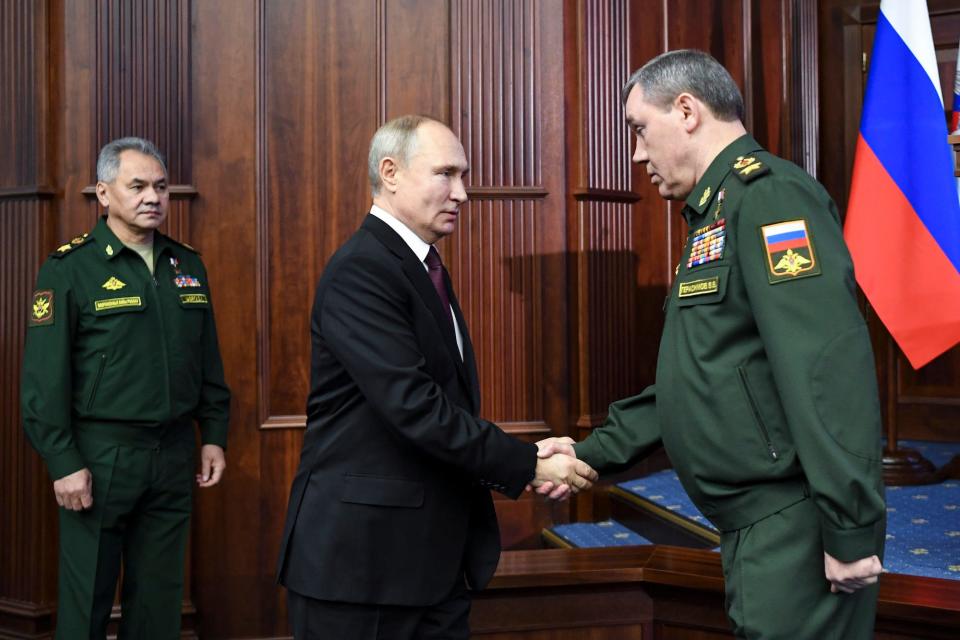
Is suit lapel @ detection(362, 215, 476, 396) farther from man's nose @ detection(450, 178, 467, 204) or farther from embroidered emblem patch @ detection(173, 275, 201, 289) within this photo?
embroidered emblem patch @ detection(173, 275, 201, 289)

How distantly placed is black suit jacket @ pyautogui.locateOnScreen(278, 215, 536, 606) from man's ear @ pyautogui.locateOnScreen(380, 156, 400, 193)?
0.29 ft

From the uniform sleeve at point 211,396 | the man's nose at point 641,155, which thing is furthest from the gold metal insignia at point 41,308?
the man's nose at point 641,155

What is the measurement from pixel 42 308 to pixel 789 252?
2.21 m

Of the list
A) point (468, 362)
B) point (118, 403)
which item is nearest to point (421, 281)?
point (468, 362)

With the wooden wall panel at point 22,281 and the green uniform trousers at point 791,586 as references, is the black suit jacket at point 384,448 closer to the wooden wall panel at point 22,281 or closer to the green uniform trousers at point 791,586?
the green uniform trousers at point 791,586

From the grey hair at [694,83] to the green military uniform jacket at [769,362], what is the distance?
0.08 metres

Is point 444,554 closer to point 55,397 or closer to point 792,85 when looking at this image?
point 55,397

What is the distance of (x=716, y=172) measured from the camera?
1814 millimetres

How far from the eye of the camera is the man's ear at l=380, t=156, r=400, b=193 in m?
2.06

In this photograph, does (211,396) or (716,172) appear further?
(211,396)

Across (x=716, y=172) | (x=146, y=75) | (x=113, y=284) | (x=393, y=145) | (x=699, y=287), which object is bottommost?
(x=699, y=287)

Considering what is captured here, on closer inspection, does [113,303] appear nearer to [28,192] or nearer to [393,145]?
[28,192]

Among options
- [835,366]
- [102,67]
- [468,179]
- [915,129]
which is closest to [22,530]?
[102,67]

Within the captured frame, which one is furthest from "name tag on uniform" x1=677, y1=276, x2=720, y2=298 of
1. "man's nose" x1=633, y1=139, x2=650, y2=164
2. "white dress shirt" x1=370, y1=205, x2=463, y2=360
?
"white dress shirt" x1=370, y1=205, x2=463, y2=360
